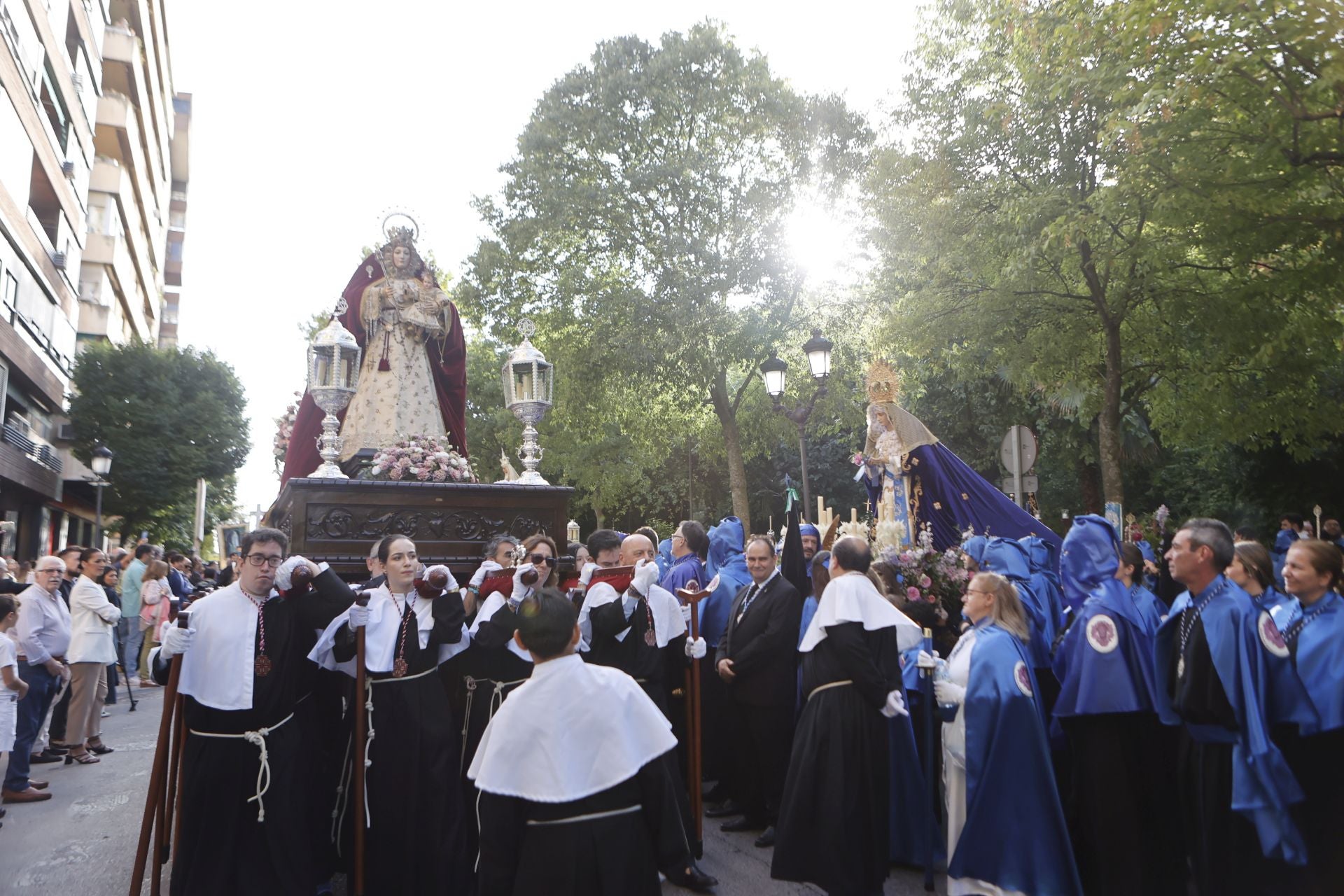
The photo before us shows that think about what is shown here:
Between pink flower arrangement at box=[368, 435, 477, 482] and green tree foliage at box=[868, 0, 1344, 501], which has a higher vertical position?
green tree foliage at box=[868, 0, 1344, 501]

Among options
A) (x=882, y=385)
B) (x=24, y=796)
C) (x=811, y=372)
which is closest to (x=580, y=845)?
(x=24, y=796)

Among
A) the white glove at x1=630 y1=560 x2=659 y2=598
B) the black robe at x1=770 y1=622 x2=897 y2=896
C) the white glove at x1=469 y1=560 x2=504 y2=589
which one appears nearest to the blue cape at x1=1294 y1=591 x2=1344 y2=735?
the black robe at x1=770 y1=622 x2=897 y2=896

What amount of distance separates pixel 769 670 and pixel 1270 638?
3.17 m

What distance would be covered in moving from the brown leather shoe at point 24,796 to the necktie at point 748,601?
20.0 feet

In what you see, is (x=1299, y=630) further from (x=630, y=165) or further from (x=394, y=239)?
(x=630, y=165)

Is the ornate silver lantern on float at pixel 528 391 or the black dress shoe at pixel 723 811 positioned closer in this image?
the black dress shoe at pixel 723 811

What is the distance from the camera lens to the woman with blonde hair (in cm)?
500

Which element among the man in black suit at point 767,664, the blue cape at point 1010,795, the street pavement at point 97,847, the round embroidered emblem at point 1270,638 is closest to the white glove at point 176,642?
the street pavement at point 97,847

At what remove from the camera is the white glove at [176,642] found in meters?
4.90

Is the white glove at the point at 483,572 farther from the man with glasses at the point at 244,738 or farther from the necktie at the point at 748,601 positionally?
the necktie at the point at 748,601

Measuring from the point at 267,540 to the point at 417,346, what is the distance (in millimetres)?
4162

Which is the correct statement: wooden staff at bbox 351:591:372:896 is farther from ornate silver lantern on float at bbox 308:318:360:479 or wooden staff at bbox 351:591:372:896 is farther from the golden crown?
the golden crown

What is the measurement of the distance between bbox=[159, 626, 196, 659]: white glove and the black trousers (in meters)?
3.75

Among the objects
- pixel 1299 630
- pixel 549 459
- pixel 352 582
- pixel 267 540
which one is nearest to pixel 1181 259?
pixel 1299 630
